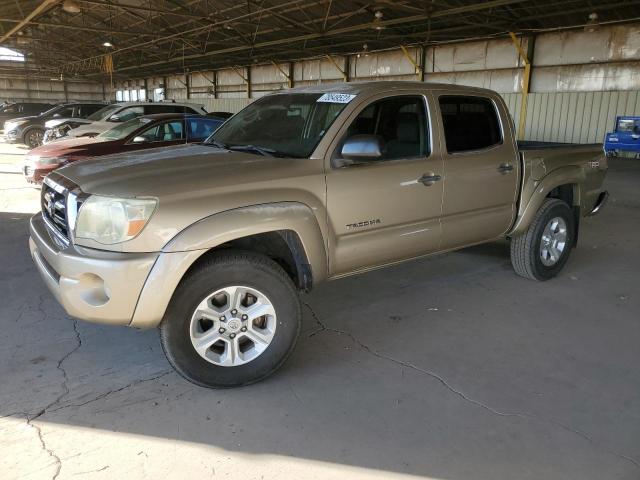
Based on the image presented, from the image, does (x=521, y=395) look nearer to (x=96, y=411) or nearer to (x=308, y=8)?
(x=96, y=411)

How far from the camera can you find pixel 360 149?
11.0 ft

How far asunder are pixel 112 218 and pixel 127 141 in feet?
20.2

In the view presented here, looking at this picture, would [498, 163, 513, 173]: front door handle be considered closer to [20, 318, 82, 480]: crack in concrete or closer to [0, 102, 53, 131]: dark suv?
[20, 318, 82, 480]: crack in concrete

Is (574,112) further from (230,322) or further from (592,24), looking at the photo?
(230,322)

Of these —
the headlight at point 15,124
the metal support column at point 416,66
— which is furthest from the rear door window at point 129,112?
the metal support column at point 416,66

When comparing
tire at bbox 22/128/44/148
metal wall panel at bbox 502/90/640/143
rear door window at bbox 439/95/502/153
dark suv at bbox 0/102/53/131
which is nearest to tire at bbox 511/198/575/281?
rear door window at bbox 439/95/502/153

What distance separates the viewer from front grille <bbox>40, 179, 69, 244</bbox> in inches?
122

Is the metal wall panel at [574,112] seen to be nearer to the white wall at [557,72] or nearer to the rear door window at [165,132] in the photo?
the white wall at [557,72]

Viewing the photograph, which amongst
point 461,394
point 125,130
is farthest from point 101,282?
point 125,130

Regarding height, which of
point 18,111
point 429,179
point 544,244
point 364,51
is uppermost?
point 364,51

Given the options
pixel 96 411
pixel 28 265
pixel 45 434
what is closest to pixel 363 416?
pixel 96 411

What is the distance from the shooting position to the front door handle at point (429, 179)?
3845mm

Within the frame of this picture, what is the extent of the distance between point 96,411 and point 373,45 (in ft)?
68.4

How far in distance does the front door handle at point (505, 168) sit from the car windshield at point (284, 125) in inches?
63.0
